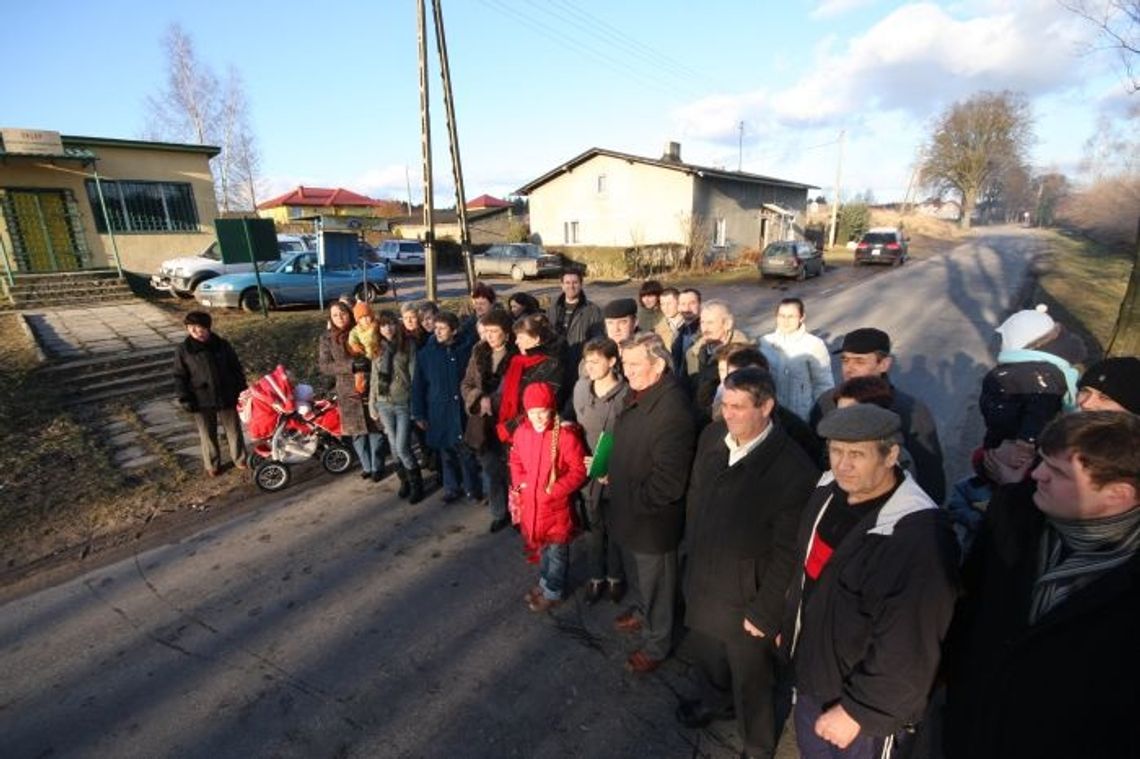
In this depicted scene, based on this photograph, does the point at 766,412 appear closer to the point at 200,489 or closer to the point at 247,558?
the point at 247,558

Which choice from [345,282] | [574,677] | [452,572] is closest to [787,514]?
[574,677]

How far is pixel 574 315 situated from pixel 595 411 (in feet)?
8.42

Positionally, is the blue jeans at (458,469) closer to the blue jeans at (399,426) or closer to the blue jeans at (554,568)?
the blue jeans at (399,426)

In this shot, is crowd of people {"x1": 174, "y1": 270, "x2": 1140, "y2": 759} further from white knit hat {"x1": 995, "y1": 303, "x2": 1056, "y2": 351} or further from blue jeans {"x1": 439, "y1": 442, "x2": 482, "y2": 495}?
blue jeans {"x1": 439, "y1": 442, "x2": 482, "y2": 495}

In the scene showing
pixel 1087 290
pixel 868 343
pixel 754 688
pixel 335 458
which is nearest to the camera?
pixel 754 688

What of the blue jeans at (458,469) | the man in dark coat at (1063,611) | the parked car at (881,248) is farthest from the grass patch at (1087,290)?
the blue jeans at (458,469)

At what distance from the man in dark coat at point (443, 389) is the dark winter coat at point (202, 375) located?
226 centimetres

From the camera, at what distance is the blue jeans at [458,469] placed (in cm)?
515

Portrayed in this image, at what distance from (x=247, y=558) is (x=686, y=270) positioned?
2271cm

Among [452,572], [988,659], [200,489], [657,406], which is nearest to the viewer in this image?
[988,659]

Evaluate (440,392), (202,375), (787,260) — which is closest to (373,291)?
(202,375)

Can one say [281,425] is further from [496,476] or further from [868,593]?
[868,593]

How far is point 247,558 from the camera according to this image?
14.7ft

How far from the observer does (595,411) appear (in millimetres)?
3648
